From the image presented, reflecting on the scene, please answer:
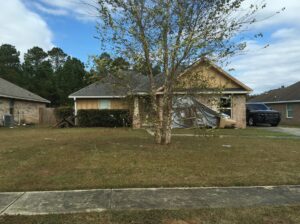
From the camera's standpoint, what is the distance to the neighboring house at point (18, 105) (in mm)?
25641

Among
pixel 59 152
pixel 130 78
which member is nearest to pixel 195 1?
pixel 130 78

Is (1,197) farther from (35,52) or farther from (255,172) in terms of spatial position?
(35,52)

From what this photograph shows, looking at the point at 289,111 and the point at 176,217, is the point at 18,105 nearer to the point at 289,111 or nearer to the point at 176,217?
the point at 289,111

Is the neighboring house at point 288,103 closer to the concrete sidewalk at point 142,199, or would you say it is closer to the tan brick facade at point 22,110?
the tan brick facade at point 22,110

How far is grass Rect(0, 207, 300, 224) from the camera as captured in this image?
4.54 meters

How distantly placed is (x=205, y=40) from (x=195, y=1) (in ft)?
4.05

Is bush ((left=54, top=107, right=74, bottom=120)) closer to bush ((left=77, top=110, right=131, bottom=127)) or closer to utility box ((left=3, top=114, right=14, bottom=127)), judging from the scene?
bush ((left=77, top=110, right=131, bottom=127))

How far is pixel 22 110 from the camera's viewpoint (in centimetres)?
2941

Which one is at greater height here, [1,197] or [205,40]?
[205,40]

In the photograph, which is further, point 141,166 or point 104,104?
point 104,104

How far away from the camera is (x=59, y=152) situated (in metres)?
10.0

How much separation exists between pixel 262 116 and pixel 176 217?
2107 cm

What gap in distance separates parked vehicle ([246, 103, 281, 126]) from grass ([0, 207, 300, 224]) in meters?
20.2

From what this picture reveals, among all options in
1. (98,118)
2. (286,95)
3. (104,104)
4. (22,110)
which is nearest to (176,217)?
(98,118)
